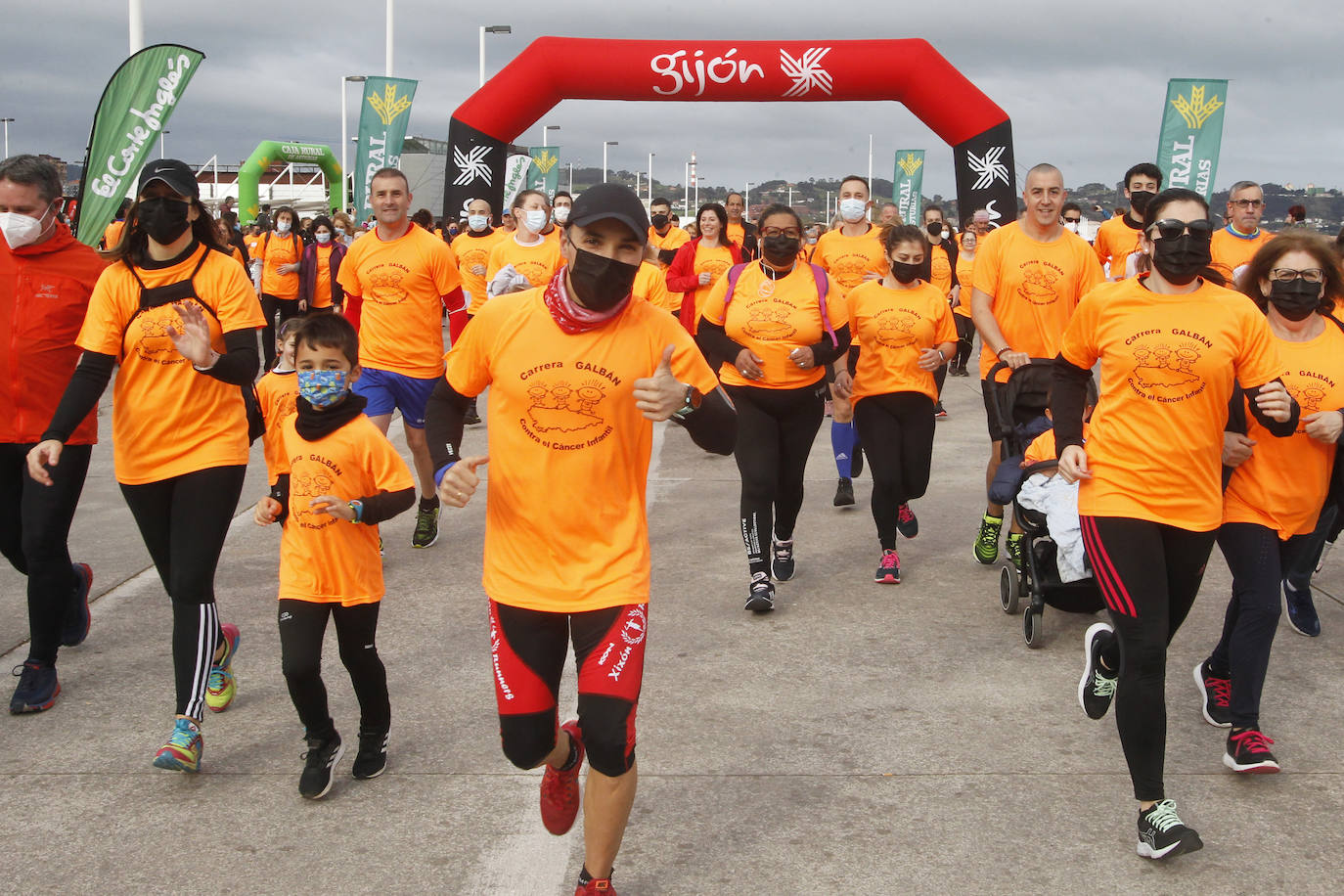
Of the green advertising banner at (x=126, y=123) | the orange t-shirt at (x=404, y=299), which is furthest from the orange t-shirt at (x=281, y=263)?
the orange t-shirt at (x=404, y=299)

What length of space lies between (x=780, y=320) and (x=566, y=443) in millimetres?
3423

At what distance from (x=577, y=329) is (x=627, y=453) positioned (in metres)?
0.37

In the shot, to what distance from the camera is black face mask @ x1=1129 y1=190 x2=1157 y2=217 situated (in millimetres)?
7602

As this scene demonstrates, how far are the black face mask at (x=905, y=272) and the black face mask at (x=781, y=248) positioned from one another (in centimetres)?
79

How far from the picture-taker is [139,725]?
484 cm

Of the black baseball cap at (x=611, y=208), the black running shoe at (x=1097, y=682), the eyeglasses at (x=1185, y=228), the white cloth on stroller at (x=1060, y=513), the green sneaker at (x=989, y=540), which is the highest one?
the eyeglasses at (x=1185, y=228)

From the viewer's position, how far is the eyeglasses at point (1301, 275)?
4.43 meters

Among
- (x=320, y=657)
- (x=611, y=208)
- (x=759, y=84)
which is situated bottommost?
(x=320, y=657)

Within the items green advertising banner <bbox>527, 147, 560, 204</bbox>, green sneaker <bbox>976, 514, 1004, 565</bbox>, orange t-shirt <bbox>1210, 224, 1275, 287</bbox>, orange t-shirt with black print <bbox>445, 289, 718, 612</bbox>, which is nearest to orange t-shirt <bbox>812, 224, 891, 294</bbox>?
orange t-shirt <bbox>1210, 224, 1275, 287</bbox>

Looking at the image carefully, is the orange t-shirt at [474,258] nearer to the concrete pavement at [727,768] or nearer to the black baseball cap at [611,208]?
the concrete pavement at [727,768]

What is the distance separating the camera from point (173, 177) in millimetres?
4520

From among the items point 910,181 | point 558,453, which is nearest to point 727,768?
point 558,453

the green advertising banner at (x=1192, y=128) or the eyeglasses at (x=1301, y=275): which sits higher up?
the green advertising banner at (x=1192, y=128)

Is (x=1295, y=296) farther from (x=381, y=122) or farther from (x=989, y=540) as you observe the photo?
(x=381, y=122)
